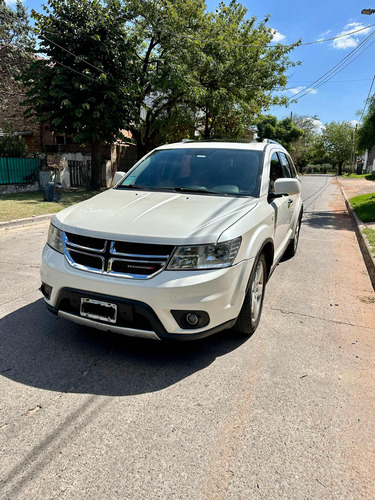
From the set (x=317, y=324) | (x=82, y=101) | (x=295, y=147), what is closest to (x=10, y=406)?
(x=317, y=324)

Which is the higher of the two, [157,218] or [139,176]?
[139,176]

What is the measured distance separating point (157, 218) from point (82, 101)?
14.2 meters

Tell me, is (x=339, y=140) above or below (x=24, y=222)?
above

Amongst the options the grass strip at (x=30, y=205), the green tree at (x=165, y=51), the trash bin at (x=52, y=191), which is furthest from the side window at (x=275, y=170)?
the green tree at (x=165, y=51)

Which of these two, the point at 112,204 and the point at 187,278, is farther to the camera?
the point at 112,204

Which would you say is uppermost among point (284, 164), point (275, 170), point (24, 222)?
point (284, 164)

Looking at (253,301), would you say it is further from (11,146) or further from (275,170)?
(11,146)

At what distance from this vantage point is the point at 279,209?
426cm

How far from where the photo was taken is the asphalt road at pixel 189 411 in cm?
189

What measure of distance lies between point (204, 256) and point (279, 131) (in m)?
Answer: 54.0

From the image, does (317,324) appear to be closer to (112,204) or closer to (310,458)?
(310,458)

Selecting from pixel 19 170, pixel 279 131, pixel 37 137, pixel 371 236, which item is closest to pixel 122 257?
pixel 371 236

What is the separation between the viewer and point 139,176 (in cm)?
427

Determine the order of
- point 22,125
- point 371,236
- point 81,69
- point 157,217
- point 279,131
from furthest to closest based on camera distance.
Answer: point 279,131
point 22,125
point 81,69
point 371,236
point 157,217
